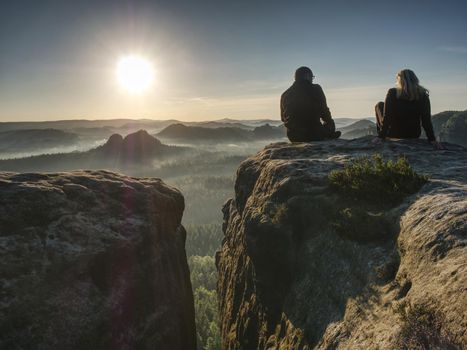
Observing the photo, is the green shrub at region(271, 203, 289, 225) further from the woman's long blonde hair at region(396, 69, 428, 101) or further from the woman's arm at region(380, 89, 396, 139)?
the woman's long blonde hair at region(396, 69, 428, 101)

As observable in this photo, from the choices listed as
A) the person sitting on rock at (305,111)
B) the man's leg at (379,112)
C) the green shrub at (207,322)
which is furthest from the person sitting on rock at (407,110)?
the green shrub at (207,322)

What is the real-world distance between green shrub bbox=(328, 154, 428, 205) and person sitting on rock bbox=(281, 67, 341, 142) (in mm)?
7291

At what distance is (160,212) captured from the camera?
17.2 meters

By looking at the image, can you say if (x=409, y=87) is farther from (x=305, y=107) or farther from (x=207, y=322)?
(x=207, y=322)

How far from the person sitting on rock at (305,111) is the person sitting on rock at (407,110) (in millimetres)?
3432

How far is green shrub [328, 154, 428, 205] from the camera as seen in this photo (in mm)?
10930

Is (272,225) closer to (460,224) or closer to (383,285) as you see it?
(383,285)

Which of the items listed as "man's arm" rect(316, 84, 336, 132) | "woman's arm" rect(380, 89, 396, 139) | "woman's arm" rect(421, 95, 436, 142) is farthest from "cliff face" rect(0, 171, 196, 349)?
"woman's arm" rect(421, 95, 436, 142)

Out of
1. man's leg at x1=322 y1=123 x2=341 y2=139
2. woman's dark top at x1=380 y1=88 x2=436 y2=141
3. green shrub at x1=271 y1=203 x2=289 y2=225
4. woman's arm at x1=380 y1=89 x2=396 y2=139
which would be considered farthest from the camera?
man's leg at x1=322 y1=123 x2=341 y2=139

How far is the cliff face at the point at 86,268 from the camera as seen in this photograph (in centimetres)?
1048

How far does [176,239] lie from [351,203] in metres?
9.73

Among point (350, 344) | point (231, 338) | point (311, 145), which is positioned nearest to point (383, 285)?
point (350, 344)

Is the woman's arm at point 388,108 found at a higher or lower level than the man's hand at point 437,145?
higher

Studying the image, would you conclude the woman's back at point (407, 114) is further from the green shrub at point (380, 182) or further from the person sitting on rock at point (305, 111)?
the green shrub at point (380, 182)
